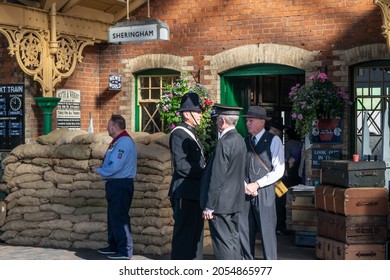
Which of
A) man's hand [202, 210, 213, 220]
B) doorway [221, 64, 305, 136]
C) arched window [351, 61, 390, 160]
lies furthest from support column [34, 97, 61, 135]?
man's hand [202, 210, 213, 220]

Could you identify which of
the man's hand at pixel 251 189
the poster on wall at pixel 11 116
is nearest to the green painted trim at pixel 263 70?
the poster on wall at pixel 11 116

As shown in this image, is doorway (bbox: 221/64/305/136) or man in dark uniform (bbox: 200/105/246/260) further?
doorway (bbox: 221/64/305/136)

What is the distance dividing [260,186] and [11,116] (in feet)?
20.8

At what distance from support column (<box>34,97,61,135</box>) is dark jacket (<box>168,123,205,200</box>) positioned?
16.5ft

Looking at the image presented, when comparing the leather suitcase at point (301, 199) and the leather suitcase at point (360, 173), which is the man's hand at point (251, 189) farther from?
the leather suitcase at point (301, 199)

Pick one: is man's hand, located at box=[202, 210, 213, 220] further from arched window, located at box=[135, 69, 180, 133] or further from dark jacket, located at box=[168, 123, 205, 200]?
arched window, located at box=[135, 69, 180, 133]

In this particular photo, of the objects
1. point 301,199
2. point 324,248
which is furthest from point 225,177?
point 301,199

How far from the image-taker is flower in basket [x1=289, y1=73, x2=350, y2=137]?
39.9ft

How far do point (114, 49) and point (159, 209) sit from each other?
4.79m

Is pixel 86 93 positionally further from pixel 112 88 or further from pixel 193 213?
pixel 193 213

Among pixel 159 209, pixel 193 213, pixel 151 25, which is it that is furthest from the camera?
pixel 151 25

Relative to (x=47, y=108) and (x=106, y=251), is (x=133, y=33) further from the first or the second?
(x=106, y=251)
